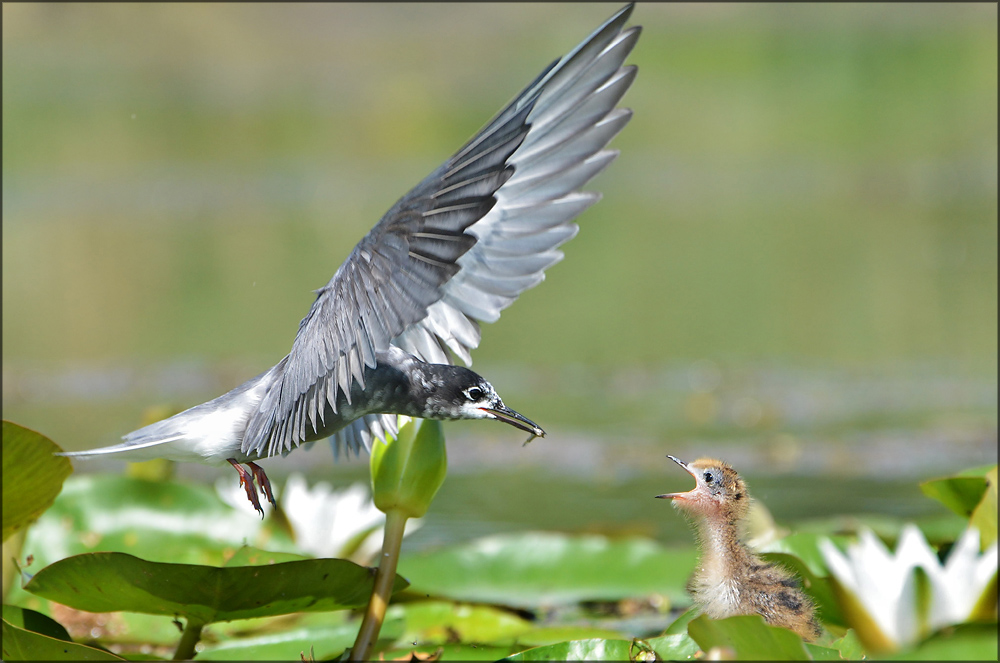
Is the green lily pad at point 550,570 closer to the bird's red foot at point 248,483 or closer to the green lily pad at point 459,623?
the green lily pad at point 459,623

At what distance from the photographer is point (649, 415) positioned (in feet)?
24.8

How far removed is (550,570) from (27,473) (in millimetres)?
1809

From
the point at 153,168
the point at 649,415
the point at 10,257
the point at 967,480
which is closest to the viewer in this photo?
the point at 967,480

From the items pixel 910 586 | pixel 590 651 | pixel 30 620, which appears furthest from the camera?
pixel 30 620

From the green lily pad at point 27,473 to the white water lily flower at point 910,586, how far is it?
1776 mm

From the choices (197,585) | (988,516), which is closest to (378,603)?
(197,585)

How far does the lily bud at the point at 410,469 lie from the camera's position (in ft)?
9.40

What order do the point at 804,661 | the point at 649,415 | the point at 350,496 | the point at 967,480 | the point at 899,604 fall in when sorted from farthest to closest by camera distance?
the point at 649,415 < the point at 350,496 < the point at 967,480 < the point at 899,604 < the point at 804,661

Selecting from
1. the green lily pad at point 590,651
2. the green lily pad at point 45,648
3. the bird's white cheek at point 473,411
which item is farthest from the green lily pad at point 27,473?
the green lily pad at point 590,651

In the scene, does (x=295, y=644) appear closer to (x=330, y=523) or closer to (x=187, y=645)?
(x=187, y=645)

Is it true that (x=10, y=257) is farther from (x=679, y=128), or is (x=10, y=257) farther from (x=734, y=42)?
(x=734, y=42)

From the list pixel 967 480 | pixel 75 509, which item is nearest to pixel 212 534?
pixel 75 509

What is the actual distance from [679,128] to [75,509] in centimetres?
2785

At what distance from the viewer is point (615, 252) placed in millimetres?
14992
